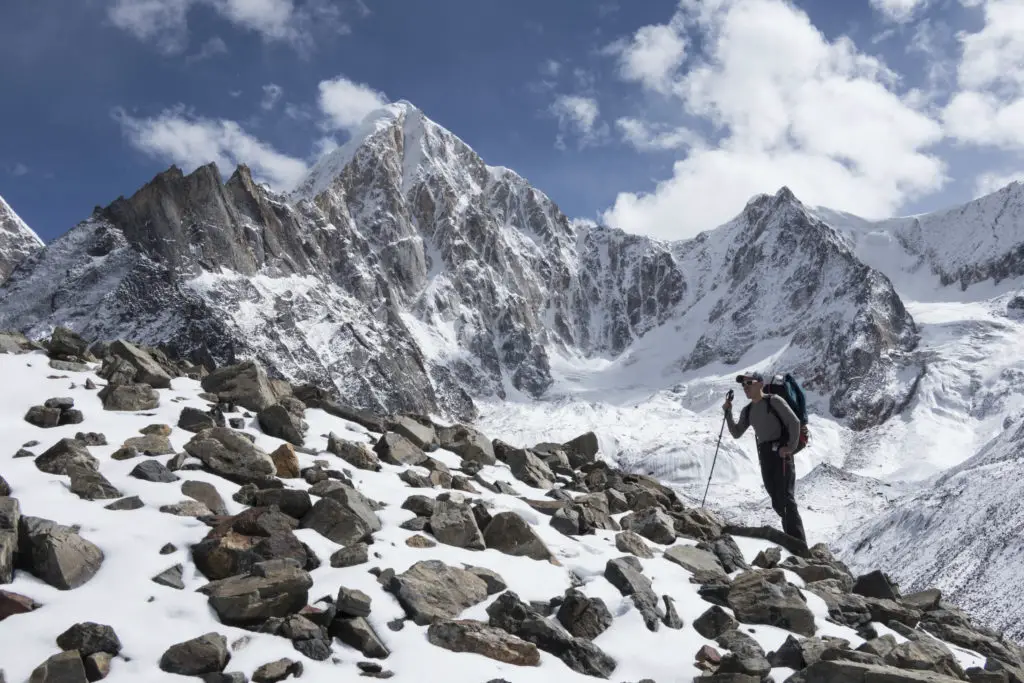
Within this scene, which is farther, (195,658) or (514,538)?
(514,538)

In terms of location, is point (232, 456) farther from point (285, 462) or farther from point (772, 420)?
point (772, 420)

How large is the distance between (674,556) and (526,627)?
182 inches

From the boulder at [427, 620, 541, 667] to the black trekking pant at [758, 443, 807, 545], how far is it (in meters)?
8.32

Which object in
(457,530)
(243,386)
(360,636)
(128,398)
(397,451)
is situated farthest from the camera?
(243,386)

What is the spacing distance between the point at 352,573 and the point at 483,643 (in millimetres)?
2170

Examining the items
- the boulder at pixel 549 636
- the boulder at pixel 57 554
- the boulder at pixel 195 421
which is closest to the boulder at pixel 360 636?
the boulder at pixel 549 636

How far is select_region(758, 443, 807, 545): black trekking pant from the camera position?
619 inches

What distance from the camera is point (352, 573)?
33.0ft

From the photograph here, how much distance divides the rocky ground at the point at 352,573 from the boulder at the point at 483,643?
2 cm

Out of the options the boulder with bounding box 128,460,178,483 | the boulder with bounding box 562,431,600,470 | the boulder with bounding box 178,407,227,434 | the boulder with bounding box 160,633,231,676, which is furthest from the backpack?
the boulder with bounding box 160,633,231,676

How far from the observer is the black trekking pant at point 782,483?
15.7 metres

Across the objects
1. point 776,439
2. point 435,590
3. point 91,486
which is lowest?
point 435,590

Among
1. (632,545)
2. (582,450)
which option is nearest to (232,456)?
(632,545)

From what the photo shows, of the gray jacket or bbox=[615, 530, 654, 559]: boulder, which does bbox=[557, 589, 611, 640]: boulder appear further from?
the gray jacket
